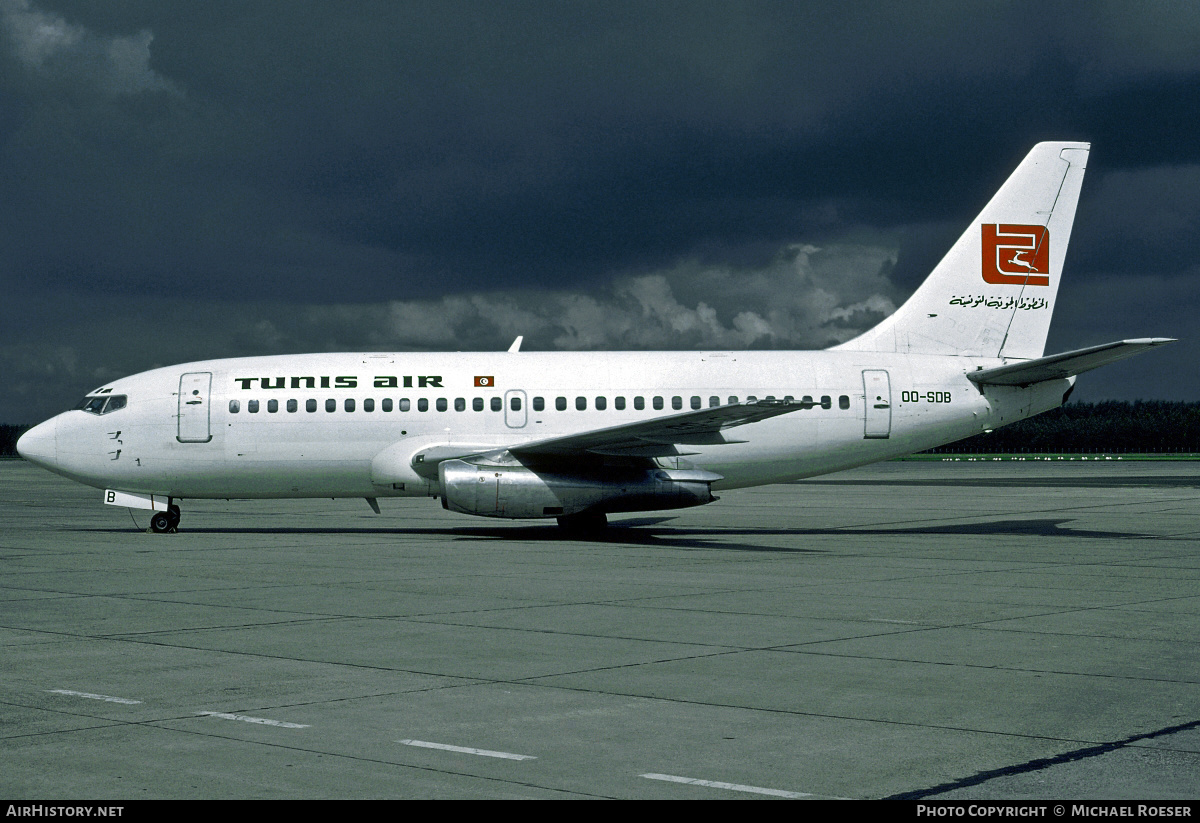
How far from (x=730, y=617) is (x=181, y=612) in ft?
19.4

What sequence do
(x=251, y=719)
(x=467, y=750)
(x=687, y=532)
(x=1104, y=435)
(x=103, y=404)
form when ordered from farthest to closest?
1. (x=1104, y=435)
2. (x=687, y=532)
3. (x=103, y=404)
4. (x=251, y=719)
5. (x=467, y=750)

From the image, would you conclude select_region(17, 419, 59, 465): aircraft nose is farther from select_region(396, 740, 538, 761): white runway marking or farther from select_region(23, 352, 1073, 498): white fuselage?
select_region(396, 740, 538, 761): white runway marking

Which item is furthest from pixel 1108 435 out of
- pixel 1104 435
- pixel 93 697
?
pixel 93 697

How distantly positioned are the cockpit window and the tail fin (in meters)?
16.6

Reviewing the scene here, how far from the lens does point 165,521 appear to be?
2548 cm

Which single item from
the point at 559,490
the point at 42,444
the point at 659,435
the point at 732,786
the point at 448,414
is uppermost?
the point at 448,414

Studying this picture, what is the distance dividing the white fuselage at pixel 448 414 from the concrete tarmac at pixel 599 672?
3625mm

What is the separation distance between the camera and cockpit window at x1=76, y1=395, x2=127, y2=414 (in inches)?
999

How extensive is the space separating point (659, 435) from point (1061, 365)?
27.5 feet

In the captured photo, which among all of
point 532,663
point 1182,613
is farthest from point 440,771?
point 1182,613

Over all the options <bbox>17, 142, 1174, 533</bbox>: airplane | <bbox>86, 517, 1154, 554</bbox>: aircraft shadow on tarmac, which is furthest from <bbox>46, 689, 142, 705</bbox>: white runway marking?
<bbox>17, 142, 1174, 533</bbox>: airplane

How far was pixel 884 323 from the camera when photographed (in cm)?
2712

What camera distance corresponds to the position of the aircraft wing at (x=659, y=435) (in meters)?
21.5

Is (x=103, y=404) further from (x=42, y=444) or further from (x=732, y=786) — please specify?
(x=732, y=786)
